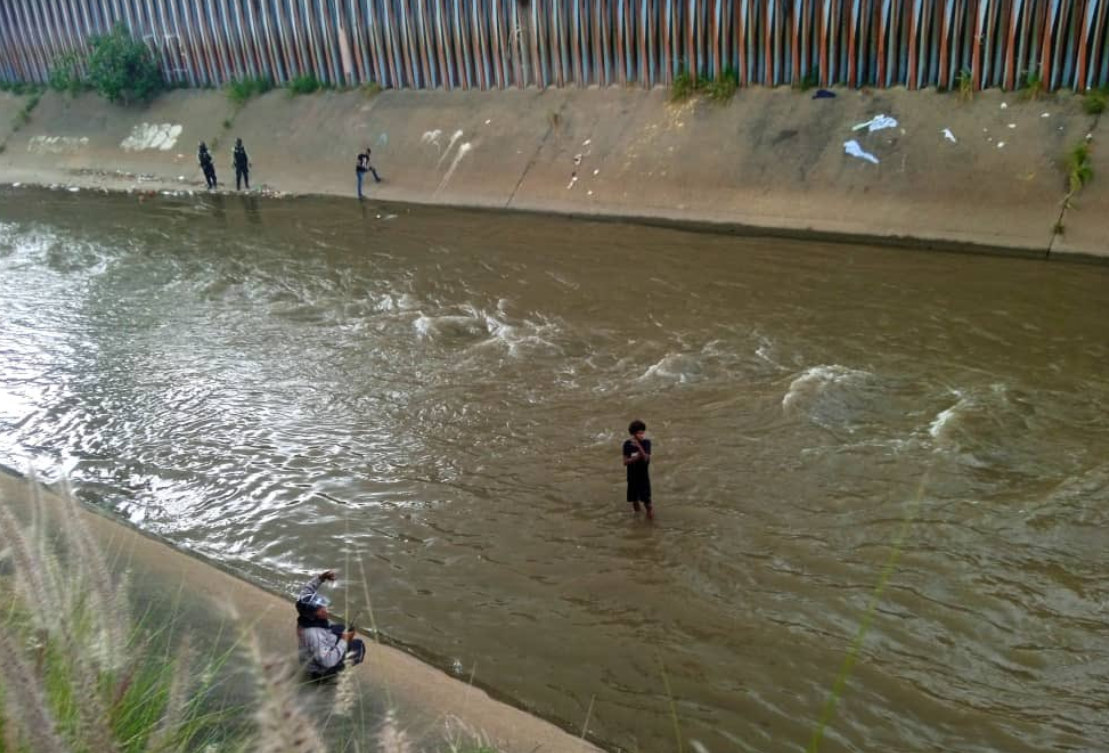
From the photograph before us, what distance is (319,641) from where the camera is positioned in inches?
208

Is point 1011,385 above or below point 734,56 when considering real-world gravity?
below

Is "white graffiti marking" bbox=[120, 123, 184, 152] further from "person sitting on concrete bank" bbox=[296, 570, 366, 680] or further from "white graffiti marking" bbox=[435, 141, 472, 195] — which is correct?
"person sitting on concrete bank" bbox=[296, 570, 366, 680]

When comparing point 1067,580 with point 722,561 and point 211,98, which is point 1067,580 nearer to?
point 722,561

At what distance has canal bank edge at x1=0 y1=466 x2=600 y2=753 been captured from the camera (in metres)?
5.17

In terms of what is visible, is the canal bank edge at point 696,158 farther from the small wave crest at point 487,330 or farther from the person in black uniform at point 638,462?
the person in black uniform at point 638,462

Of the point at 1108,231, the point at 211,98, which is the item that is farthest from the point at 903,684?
A: the point at 211,98

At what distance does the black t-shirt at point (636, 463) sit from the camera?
7.41 m

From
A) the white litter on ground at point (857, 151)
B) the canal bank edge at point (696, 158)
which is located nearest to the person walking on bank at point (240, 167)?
the canal bank edge at point (696, 158)

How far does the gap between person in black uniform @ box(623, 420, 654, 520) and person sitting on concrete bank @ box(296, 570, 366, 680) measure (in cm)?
282

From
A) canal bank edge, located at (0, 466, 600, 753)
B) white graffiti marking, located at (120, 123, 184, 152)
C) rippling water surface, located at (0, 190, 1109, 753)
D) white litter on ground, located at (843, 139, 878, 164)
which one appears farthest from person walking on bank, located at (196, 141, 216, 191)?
canal bank edge, located at (0, 466, 600, 753)

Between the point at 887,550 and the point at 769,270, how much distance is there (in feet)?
24.3

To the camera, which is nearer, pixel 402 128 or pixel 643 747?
pixel 643 747

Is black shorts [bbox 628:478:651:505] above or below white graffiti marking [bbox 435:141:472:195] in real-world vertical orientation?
above

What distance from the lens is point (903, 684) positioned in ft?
19.2
